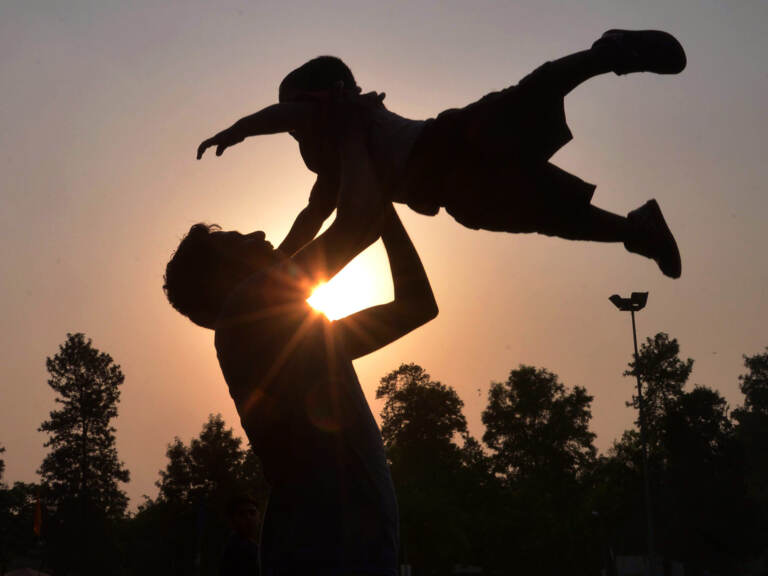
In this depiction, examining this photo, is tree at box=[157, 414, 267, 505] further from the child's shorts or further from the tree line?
the child's shorts

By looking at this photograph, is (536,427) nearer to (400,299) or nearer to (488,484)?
(488,484)

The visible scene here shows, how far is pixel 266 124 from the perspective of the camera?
399cm

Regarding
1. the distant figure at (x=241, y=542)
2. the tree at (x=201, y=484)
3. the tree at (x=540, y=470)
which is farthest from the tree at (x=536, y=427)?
the distant figure at (x=241, y=542)

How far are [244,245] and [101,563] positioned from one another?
64.8 m

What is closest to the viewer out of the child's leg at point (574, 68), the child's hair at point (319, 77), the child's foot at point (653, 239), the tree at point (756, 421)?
the child's leg at point (574, 68)

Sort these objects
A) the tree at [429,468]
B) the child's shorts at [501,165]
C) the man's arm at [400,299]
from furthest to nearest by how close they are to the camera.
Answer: the tree at [429,468]
the child's shorts at [501,165]
the man's arm at [400,299]

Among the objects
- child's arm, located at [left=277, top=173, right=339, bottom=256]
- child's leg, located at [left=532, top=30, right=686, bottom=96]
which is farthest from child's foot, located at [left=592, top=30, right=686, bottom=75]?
child's arm, located at [left=277, top=173, right=339, bottom=256]

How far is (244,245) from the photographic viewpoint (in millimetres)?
3547

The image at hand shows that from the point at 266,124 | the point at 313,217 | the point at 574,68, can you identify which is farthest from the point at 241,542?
the point at 574,68

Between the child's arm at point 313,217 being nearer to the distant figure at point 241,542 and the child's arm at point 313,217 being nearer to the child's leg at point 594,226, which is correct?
the child's leg at point 594,226

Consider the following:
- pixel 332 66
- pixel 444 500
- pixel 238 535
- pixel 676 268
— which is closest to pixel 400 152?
pixel 332 66

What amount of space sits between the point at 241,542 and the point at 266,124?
405 centimetres

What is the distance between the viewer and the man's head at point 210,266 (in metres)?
3.56

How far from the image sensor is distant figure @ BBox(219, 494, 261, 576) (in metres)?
6.79
